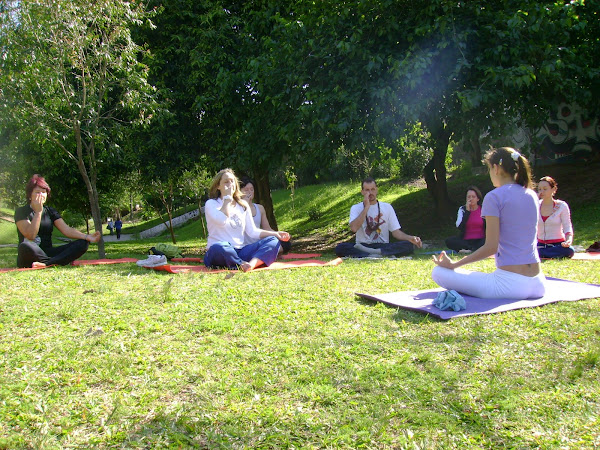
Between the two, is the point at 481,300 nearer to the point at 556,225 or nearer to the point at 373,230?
the point at 556,225

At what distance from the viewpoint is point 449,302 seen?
181 inches

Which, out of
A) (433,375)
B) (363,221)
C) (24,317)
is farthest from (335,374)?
(363,221)

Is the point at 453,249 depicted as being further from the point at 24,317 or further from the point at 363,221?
the point at 24,317

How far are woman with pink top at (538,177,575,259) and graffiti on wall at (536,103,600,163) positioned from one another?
35.2 ft

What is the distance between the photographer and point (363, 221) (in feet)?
30.0

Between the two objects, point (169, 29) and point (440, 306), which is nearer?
point (440, 306)

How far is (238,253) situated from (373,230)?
2689mm

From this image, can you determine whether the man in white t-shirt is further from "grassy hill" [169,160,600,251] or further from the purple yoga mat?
"grassy hill" [169,160,600,251]

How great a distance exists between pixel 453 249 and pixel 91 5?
8537mm

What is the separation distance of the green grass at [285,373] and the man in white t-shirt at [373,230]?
372cm

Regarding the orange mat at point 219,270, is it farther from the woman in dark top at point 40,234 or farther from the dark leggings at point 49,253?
the dark leggings at point 49,253

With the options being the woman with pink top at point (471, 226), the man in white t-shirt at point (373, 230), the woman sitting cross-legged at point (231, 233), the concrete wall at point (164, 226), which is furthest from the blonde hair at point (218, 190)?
the concrete wall at point (164, 226)

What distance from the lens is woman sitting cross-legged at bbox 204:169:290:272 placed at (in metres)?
7.63

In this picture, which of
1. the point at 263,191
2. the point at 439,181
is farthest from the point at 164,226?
the point at 439,181
